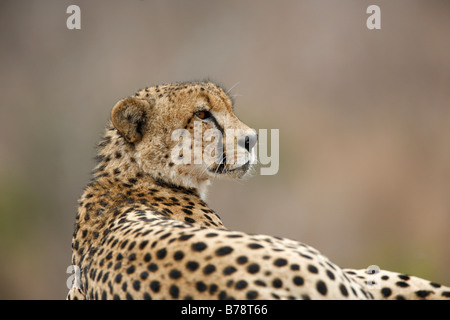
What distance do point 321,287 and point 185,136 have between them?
3.83ft

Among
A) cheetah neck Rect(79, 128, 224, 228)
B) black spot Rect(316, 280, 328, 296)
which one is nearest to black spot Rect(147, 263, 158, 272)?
black spot Rect(316, 280, 328, 296)

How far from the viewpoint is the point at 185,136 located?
8.81 ft

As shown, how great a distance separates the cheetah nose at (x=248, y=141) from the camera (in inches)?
108

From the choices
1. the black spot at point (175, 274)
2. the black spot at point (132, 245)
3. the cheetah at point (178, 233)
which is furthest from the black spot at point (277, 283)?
the black spot at point (132, 245)

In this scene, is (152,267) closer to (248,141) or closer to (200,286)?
(200,286)

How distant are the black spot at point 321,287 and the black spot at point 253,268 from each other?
0.52ft

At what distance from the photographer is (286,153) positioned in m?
7.40

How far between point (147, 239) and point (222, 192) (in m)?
5.45

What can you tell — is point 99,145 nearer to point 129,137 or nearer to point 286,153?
point 129,137

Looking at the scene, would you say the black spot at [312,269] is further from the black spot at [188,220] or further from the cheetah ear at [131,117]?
the cheetah ear at [131,117]

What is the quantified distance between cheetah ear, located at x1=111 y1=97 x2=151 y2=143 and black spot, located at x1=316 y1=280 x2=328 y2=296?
1.26 metres

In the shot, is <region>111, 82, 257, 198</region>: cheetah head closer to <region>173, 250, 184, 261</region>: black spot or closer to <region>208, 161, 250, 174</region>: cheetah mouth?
<region>208, 161, 250, 174</region>: cheetah mouth

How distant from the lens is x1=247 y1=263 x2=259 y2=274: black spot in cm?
164
